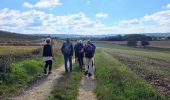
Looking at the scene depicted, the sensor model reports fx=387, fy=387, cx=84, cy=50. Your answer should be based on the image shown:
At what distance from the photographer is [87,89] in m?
16.3

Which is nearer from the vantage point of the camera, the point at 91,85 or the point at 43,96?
the point at 43,96

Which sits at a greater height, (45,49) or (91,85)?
(45,49)

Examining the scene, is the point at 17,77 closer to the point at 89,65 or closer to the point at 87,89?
the point at 87,89

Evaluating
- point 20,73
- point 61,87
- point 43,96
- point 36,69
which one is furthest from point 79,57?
point 43,96

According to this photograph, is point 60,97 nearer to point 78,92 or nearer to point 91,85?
point 78,92

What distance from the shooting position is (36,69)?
2153 centimetres

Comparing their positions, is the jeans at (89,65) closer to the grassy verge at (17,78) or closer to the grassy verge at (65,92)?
the grassy verge at (17,78)

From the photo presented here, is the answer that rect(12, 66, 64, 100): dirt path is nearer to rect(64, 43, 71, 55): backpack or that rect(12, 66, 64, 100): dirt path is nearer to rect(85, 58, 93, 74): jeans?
rect(85, 58, 93, 74): jeans


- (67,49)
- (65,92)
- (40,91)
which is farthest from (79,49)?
(65,92)

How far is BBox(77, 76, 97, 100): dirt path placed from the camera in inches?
566

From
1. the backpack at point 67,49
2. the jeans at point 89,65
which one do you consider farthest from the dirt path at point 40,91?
the backpack at point 67,49

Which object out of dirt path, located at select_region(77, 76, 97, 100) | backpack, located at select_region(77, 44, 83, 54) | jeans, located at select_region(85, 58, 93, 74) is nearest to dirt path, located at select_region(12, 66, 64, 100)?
dirt path, located at select_region(77, 76, 97, 100)

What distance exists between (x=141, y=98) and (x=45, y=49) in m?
8.82

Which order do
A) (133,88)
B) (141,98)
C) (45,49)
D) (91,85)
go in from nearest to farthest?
(141,98) < (133,88) < (91,85) < (45,49)
